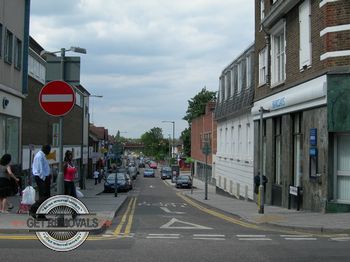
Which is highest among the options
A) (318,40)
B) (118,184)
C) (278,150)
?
(318,40)

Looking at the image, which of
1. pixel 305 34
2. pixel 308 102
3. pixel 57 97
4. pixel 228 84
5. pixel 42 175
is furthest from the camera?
pixel 228 84

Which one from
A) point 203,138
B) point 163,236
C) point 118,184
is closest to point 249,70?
point 118,184

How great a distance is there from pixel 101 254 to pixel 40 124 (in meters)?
29.3

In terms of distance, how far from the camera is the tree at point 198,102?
10456 centimetres

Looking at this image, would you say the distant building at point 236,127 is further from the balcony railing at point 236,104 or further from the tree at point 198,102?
the tree at point 198,102

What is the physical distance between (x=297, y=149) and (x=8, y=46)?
13.1 metres

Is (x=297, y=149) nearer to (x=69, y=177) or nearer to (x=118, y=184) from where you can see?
(x=69, y=177)

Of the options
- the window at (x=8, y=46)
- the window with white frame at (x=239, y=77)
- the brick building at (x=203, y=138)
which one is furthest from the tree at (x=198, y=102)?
the window at (x=8, y=46)

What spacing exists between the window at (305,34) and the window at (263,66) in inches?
233

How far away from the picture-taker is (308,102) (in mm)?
19047

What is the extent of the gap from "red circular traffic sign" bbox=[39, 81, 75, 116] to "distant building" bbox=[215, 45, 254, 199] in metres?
19.7

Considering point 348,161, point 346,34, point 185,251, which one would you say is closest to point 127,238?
point 185,251

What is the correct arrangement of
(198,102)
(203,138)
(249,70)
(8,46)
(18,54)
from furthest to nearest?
(198,102) → (203,138) → (249,70) → (18,54) → (8,46)

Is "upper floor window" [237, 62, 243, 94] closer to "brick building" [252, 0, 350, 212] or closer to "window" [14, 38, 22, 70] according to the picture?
"brick building" [252, 0, 350, 212]
